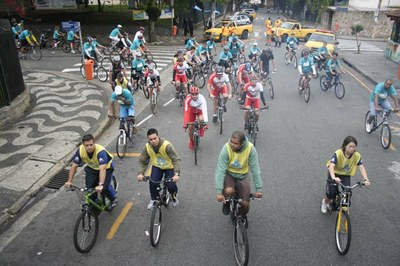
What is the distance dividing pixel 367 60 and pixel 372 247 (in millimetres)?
22202

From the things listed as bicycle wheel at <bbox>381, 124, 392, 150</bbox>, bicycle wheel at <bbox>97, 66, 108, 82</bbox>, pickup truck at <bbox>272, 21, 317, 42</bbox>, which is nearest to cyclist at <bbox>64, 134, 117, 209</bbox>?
bicycle wheel at <bbox>381, 124, 392, 150</bbox>

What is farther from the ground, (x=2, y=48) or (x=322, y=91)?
(x=2, y=48)

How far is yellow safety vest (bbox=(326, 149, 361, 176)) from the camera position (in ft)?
20.6

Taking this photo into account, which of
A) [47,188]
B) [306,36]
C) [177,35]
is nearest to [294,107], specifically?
[47,188]

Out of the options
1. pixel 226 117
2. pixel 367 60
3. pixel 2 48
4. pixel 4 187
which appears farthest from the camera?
pixel 367 60

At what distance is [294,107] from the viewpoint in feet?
46.3

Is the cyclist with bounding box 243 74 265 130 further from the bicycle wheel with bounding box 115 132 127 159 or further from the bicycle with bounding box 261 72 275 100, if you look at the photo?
the bicycle with bounding box 261 72 275 100

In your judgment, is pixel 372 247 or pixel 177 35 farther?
pixel 177 35

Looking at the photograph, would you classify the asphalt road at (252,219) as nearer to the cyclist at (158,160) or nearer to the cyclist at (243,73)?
the cyclist at (158,160)

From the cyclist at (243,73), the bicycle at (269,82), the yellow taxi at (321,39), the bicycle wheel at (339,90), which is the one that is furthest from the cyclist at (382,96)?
the yellow taxi at (321,39)

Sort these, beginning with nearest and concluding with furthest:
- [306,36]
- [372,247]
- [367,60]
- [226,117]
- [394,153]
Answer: [372,247] → [394,153] → [226,117] → [367,60] → [306,36]

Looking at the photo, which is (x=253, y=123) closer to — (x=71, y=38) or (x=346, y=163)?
(x=346, y=163)

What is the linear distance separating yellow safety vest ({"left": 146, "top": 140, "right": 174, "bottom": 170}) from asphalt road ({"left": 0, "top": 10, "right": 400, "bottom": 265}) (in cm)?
125

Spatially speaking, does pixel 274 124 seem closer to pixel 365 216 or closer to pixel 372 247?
pixel 365 216
